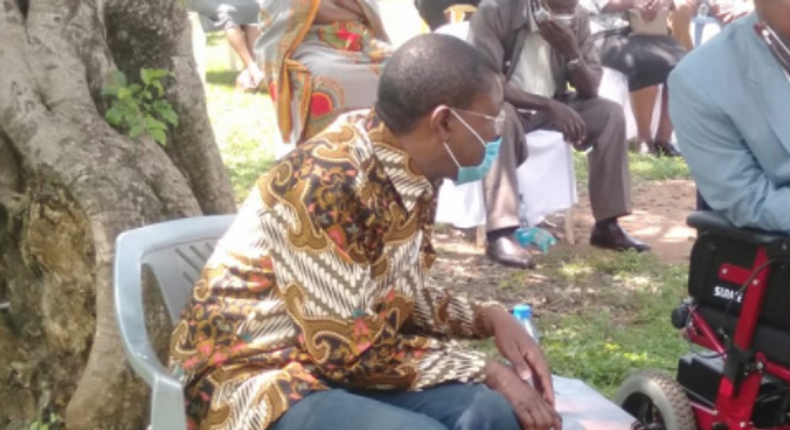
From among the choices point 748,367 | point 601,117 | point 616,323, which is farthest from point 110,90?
point 601,117

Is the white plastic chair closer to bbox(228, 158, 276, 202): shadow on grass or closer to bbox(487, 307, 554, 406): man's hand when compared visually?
bbox(487, 307, 554, 406): man's hand

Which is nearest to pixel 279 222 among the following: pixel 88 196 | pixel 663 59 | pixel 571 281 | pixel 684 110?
pixel 88 196

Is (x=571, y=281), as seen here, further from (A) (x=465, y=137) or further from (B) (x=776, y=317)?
(A) (x=465, y=137)

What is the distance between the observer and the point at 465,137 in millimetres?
2699

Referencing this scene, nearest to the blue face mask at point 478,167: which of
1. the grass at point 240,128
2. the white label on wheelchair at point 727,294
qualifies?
the white label on wheelchair at point 727,294

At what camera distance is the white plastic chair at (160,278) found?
2578 millimetres

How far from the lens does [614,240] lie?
6703mm

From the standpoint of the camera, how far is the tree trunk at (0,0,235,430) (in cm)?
361

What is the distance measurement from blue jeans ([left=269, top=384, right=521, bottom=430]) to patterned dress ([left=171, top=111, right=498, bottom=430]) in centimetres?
3

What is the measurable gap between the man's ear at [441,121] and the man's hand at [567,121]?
380 cm

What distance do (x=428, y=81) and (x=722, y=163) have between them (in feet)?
3.85

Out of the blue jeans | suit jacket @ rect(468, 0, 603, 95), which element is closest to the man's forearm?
suit jacket @ rect(468, 0, 603, 95)

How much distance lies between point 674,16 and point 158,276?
835cm

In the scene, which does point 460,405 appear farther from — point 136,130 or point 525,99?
point 525,99
